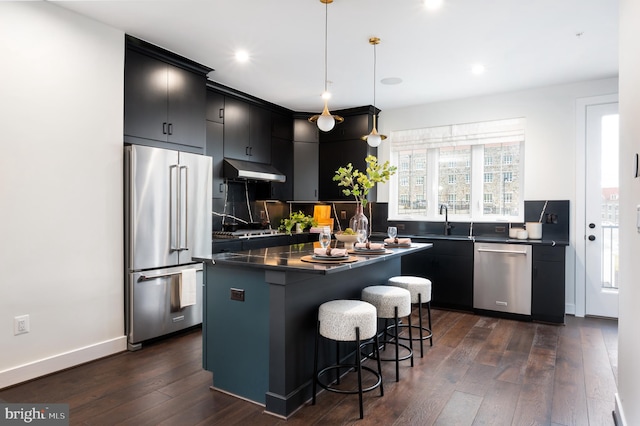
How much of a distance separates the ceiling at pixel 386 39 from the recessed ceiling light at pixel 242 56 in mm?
79

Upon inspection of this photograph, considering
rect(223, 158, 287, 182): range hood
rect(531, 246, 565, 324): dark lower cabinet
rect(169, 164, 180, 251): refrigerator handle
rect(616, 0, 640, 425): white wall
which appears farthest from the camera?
rect(223, 158, 287, 182): range hood

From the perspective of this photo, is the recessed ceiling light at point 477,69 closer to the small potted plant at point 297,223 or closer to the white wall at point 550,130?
the white wall at point 550,130

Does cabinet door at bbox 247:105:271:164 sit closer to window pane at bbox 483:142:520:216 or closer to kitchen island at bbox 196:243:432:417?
kitchen island at bbox 196:243:432:417

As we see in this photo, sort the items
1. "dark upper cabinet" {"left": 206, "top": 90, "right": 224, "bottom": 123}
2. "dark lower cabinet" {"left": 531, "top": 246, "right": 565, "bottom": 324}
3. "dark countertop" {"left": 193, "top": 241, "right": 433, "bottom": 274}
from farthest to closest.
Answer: "dark upper cabinet" {"left": 206, "top": 90, "right": 224, "bottom": 123} < "dark lower cabinet" {"left": 531, "top": 246, "right": 565, "bottom": 324} < "dark countertop" {"left": 193, "top": 241, "right": 433, "bottom": 274}

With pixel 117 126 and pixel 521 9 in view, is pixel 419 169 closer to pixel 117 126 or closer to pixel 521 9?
pixel 521 9

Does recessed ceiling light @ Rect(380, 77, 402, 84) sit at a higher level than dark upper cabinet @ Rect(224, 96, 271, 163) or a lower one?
higher

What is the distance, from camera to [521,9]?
2.87 metres

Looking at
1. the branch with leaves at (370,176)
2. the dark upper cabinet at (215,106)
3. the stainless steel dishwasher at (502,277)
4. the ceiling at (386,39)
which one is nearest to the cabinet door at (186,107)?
the ceiling at (386,39)

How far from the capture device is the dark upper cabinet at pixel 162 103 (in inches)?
134

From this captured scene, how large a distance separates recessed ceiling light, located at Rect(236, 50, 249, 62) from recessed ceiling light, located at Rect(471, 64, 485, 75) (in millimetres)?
2332

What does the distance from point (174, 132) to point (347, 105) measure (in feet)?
8.70

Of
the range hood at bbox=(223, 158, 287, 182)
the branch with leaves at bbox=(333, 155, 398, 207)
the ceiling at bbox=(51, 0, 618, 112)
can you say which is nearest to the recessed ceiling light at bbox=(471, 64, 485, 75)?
the ceiling at bbox=(51, 0, 618, 112)

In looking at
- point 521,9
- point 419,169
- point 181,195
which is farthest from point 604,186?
point 181,195

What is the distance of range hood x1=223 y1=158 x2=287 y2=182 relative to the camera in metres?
4.75
